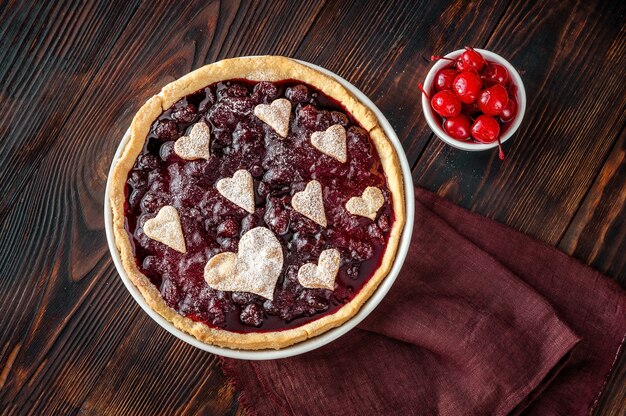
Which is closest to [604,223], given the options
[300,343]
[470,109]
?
[470,109]

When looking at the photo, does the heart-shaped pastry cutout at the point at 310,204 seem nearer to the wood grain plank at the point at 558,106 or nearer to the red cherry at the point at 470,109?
the red cherry at the point at 470,109

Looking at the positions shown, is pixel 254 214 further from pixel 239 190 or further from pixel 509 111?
pixel 509 111

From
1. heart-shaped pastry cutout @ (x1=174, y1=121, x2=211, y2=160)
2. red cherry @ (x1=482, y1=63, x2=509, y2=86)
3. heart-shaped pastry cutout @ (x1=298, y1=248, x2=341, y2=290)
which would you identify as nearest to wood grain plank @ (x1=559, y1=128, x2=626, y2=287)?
red cherry @ (x1=482, y1=63, x2=509, y2=86)

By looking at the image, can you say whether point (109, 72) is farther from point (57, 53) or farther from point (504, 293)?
point (504, 293)

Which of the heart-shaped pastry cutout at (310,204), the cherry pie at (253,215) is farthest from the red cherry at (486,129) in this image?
the heart-shaped pastry cutout at (310,204)

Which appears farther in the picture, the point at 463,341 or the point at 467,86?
the point at 463,341

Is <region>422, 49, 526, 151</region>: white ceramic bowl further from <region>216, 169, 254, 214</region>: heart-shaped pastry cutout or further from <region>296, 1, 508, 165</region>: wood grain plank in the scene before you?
<region>216, 169, 254, 214</region>: heart-shaped pastry cutout
